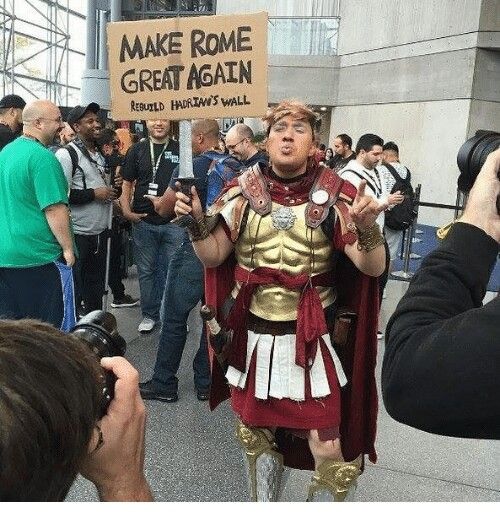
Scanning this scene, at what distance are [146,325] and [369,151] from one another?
84.5 inches

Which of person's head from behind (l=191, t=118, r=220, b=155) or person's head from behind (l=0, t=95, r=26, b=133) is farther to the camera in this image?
person's head from behind (l=0, t=95, r=26, b=133)

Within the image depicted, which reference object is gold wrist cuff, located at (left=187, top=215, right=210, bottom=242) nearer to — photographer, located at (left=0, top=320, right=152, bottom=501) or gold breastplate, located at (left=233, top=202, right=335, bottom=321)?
gold breastplate, located at (left=233, top=202, right=335, bottom=321)

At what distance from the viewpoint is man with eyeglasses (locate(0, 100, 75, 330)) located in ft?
9.71

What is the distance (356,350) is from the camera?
2.26 meters

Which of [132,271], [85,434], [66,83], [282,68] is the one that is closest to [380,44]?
[282,68]

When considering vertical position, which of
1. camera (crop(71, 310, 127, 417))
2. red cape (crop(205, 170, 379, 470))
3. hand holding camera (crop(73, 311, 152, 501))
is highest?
camera (crop(71, 310, 127, 417))

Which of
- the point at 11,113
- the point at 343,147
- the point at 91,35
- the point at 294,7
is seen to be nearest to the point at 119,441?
the point at 11,113

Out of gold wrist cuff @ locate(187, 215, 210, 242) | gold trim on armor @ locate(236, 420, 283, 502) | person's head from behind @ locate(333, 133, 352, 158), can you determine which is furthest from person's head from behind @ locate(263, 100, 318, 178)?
Answer: person's head from behind @ locate(333, 133, 352, 158)

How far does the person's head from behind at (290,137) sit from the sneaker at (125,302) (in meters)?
3.47

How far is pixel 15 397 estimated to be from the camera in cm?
63

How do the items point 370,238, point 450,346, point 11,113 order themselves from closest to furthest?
point 450,346 < point 370,238 < point 11,113

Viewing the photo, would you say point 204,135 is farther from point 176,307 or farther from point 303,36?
point 303,36

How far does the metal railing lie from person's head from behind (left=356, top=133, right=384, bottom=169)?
41.0ft

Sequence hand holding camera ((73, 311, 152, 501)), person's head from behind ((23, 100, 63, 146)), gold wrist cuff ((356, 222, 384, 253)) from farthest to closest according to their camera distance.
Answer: person's head from behind ((23, 100, 63, 146))
gold wrist cuff ((356, 222, 384, 253))
hand holding camera ((73, 311, 152, 501))
